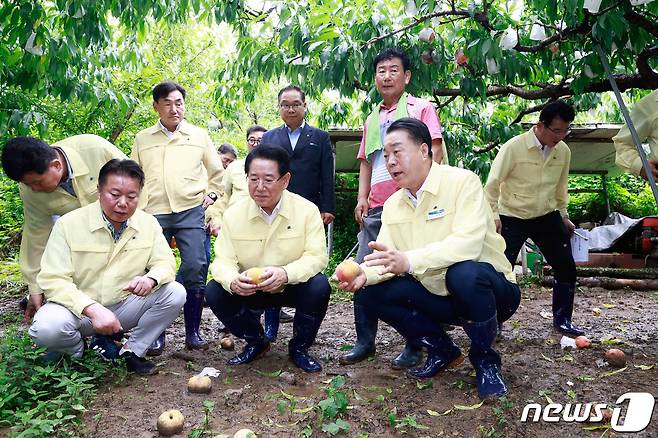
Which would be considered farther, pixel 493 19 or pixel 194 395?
pixel 493 19

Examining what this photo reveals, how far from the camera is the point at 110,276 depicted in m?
3.15

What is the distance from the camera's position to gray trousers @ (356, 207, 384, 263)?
3.67m

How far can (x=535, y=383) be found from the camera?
10.0 feet

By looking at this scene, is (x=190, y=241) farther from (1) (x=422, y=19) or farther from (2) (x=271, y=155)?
(1) (x=422, y=19)

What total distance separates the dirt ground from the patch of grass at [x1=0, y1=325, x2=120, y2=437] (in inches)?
3.8

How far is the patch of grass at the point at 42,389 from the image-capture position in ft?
7.99

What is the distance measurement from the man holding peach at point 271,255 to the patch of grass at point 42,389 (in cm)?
76

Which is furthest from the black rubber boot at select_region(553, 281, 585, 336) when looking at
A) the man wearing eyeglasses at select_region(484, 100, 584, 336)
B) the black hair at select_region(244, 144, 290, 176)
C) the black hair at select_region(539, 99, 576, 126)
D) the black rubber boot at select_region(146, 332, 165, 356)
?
the black rubber boot at select_region(146, 332, 165, 356)

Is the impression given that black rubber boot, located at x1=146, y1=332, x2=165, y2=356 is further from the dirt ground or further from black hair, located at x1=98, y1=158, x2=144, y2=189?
black hair, located at x1=98, y1=158, x2=144, y2=189

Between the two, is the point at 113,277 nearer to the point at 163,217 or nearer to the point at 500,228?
the point at 163,217

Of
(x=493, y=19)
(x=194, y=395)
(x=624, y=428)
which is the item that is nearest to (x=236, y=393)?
(x=194, y=395)

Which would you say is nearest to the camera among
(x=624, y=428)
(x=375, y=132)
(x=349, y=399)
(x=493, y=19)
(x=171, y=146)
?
(x=624, y=428)

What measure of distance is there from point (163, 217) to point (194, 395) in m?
1.43

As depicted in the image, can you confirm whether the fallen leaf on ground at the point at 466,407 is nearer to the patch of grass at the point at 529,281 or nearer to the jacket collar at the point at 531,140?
the jacket collar at the point at 531,140
